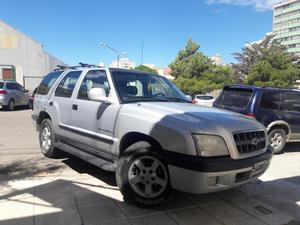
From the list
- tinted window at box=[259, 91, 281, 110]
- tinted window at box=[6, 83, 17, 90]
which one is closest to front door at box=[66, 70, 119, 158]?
tinted window at box=[259, 91, 281, 110]

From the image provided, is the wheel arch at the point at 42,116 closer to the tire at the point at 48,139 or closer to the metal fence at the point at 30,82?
the tire at the point at 48,139

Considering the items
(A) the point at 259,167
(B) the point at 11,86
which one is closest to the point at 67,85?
(A) the point at 259,167

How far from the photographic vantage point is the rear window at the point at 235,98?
820 centimetres

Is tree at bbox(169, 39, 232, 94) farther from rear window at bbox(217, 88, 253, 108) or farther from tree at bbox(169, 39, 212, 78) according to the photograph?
rear window at bbox(217, 88, 253, 108)

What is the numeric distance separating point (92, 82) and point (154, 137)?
1999 mm

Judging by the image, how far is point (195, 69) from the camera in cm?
5503

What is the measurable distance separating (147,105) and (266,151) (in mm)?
1742

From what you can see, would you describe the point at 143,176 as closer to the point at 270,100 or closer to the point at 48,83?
the point at 48,83

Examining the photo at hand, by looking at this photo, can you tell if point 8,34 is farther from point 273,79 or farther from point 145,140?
point 145,140

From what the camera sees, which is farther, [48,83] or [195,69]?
[195,69]

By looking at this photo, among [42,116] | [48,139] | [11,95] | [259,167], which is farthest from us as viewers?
[11,95]

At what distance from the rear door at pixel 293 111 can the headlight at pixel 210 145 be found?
17.4 ft

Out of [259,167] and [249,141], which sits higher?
[249,141]

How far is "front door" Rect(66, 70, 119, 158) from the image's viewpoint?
4.84 meters
